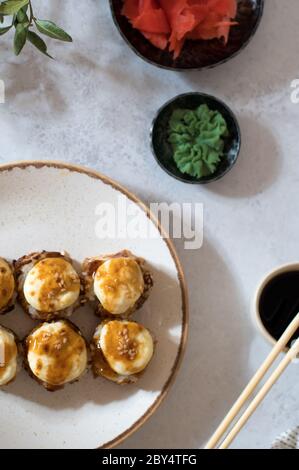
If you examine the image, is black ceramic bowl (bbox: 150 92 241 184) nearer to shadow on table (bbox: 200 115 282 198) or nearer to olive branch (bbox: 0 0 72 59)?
shadow on table (bbox: 200 115 282 198)

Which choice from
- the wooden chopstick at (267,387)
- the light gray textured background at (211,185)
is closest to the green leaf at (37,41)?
the light gray textured background at (211,185)

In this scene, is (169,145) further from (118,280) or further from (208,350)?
(208,350)

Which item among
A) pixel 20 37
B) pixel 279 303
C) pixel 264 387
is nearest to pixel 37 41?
pixel 20 37

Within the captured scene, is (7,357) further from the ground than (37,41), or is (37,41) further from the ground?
(37,41)
